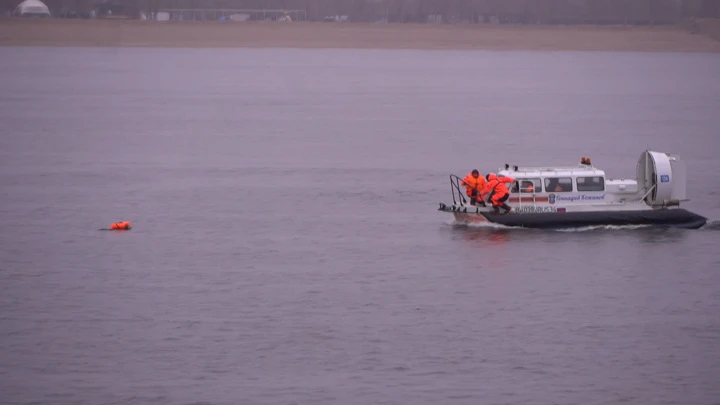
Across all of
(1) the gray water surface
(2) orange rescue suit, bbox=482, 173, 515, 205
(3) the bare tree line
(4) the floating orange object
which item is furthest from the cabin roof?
(3) the bare tree line

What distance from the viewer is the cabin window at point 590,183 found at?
41.3 m

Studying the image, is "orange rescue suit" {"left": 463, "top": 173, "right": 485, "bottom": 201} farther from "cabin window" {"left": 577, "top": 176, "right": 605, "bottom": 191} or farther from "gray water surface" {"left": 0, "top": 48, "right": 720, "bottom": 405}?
"cabin window" {"left": 577, "top": 176, "right": 605, "bottom": 191}

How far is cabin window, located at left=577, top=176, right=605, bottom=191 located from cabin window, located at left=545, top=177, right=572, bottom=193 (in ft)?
1.16

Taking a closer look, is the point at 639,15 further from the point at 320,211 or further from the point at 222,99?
the point at 320,211

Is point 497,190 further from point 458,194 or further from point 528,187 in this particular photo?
point 458,194

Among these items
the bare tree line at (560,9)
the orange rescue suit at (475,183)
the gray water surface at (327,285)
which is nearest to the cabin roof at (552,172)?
the orange rescue suit at (475,183)

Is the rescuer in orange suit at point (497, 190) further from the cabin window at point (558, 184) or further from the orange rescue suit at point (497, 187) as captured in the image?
the cabin window at point (558, 184)

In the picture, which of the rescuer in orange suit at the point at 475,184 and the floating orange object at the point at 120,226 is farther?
the floating orange object at the point at 120,226

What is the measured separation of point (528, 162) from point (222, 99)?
65122 mm

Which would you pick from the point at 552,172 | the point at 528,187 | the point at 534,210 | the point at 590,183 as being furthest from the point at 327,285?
the point at 590,183

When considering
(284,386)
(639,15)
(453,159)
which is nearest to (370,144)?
(453,159)

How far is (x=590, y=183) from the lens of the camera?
41.4m

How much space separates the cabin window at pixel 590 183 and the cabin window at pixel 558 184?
0.35 m

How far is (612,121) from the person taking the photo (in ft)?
318
